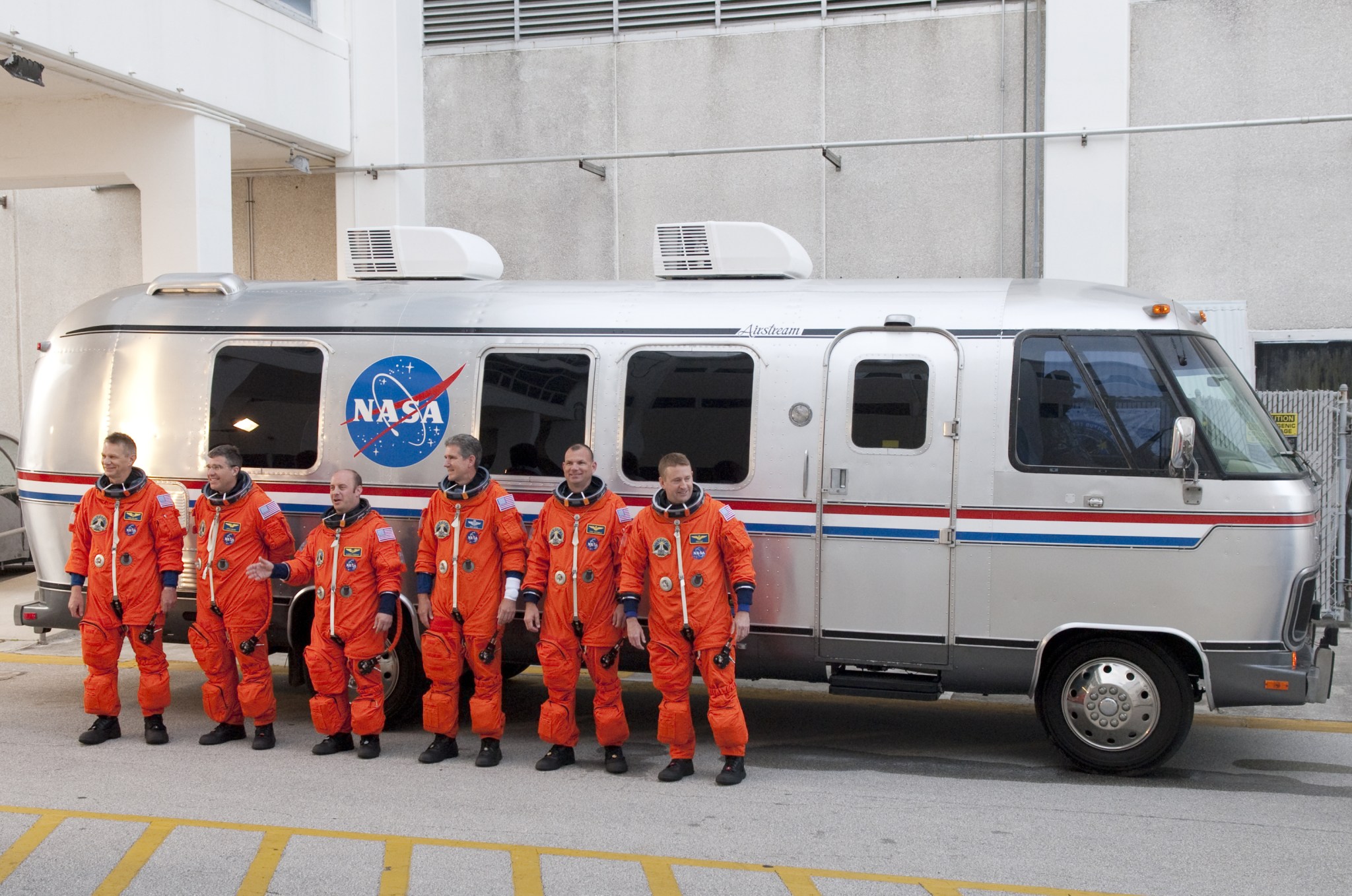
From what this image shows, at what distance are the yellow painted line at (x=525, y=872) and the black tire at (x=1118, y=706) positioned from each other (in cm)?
297

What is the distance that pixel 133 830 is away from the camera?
5.88m

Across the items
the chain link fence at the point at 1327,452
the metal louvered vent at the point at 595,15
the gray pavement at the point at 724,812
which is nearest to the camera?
the gray pavement at the point at 724,812

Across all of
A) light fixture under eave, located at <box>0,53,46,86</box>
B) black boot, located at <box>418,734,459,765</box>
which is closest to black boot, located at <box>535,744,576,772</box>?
black boot, located at <box>418,734,459,765</box>

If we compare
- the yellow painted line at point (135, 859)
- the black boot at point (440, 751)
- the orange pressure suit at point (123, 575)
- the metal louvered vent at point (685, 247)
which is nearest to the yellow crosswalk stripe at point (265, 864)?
the yellow painted line at point (135, 859)

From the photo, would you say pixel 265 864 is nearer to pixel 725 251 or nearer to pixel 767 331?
pixel 767 331

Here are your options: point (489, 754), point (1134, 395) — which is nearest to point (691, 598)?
point (489, 754)

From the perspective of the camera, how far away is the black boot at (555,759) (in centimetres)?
698

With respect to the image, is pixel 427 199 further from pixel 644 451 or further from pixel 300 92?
pixel 644 451

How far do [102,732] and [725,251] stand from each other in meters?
4.70

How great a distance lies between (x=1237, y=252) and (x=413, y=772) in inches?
362

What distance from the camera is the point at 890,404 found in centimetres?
704

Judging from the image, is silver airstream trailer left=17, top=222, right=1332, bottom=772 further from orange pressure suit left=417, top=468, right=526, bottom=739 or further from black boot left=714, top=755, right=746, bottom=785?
black boot left=714, top=755, right=746, bottom=785

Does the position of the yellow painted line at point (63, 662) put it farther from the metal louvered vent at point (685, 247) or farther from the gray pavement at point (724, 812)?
the metal louvered vent at point (685, 247)

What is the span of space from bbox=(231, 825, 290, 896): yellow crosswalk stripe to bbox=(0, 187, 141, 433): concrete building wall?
431 inches
